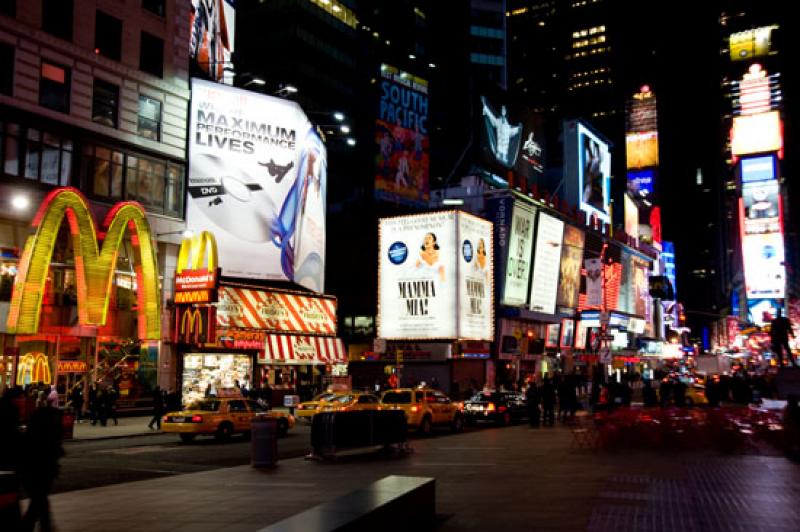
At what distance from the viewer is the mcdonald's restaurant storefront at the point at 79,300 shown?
1226 inches

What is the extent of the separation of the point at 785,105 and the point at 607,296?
91097 millimetres

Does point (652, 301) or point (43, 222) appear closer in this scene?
point (43, 222)

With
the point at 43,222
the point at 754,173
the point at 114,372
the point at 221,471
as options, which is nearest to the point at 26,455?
the point at 221,471

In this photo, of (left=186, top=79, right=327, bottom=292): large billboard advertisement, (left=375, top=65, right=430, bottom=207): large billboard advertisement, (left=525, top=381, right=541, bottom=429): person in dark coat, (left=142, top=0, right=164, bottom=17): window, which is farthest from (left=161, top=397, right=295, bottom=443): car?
(left=375, top=65, right=430, bottom=207): large billboard advertisement

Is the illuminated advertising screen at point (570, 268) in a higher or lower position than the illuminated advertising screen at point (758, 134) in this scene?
lower

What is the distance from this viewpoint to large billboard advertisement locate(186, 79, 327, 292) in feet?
135

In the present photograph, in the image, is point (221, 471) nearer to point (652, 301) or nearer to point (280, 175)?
point (280, 175)

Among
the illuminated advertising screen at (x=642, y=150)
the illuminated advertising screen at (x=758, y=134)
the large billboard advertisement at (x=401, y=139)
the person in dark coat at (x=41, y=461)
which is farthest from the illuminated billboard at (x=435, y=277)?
the illuminated advertising screen at (x=642, y=150)

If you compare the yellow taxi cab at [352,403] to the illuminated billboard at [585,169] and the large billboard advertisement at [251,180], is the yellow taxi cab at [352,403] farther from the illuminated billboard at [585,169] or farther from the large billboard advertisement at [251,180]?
the illuminated billboard at [585,169]

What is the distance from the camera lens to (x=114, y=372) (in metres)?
37.5

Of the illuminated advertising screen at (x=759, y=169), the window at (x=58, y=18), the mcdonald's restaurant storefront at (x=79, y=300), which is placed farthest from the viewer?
the illuminated advertising screen at (x=759, y=169)

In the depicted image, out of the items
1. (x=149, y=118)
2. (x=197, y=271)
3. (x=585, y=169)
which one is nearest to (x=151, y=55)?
(x=149, y=118)

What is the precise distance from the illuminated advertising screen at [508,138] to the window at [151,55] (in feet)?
96.0

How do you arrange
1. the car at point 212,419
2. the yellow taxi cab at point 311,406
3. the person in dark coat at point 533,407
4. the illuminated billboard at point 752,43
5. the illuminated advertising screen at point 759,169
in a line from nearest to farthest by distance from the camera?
the car at point 212,419 → the person in dark coat at point 533,407 → the yellow taxi cab at point 311,406 → the illuminated advertising screen at point 759,169 → the illuminated billboard at point 752,43
